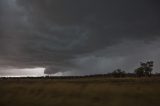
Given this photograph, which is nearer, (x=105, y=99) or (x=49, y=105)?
(x=105, y=99)

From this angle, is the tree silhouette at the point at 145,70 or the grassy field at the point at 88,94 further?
the tree silhouette at the point at 145,70

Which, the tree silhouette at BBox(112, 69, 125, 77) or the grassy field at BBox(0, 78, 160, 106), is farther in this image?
the tree silhouette at BBox(112, 69, 125, 77)

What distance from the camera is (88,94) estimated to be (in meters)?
68.3

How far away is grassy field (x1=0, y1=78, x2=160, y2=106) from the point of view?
191ft

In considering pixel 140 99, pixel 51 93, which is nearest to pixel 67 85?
pixel 51 93

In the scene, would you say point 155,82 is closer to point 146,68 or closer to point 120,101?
point 120,101

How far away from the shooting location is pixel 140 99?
185 feet

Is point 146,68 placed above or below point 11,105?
above

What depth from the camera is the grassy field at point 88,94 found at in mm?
58094

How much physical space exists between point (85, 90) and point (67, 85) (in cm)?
1181

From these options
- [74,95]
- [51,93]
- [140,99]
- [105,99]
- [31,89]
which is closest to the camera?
[140,99]

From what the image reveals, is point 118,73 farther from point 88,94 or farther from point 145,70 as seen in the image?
point 88,94

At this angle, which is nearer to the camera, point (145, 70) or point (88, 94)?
point (88, 94)

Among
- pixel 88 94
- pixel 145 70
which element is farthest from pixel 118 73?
pixel 88 94
